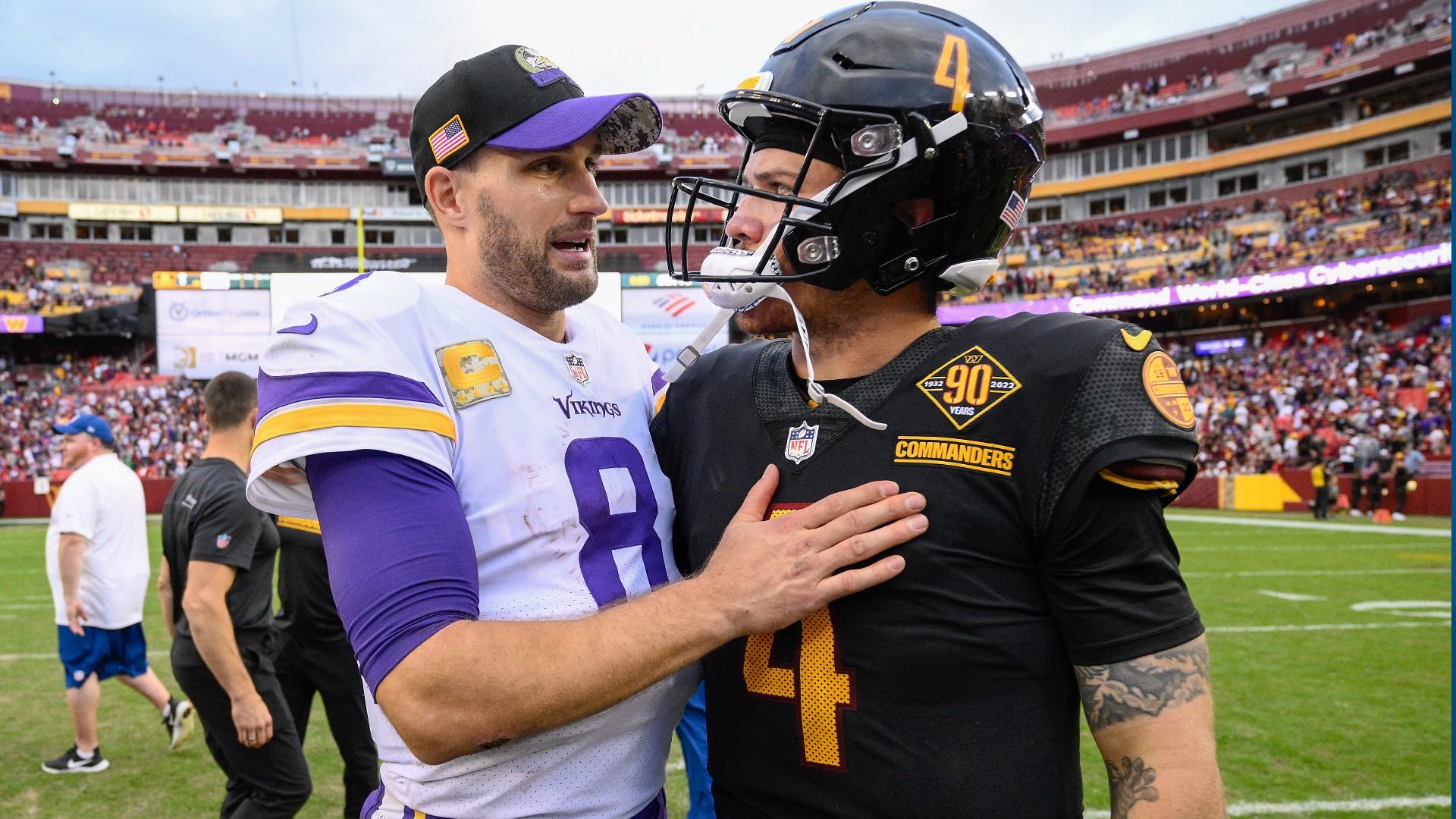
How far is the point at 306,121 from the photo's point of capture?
48.4 meters

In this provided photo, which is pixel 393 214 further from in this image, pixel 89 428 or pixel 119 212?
pixel 89 428

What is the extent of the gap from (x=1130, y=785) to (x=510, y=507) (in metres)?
1.13

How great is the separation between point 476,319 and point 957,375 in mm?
973

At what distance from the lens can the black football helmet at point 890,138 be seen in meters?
1.80

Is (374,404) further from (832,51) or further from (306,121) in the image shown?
(306,121)

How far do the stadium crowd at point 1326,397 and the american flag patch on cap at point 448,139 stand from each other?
19.8m

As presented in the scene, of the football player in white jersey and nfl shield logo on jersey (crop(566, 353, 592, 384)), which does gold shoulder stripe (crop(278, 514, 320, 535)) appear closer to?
the football player in white jersey

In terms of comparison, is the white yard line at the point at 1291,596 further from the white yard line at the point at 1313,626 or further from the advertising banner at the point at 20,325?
the advertising banner at the point at 20,325

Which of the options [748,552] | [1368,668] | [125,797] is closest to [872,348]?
[748,552]

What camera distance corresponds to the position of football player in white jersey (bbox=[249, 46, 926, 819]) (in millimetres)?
1541

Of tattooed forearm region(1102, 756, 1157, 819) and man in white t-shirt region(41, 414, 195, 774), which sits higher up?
tattooed forearm region(1102, 756, 1157, 819)

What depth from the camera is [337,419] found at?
1.59 metres

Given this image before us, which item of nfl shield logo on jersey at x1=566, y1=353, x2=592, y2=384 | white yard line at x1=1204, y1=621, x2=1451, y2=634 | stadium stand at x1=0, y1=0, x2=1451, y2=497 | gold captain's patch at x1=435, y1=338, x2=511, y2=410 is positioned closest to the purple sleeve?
gold captain's patch at x1=435, y1=338, x2=511, y2=410

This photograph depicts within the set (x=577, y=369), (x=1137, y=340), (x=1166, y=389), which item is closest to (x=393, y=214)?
(x=577, y=369)
